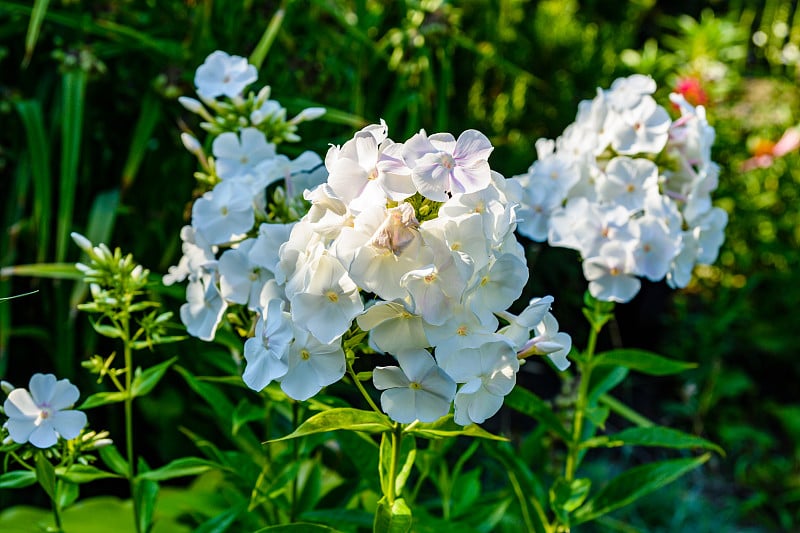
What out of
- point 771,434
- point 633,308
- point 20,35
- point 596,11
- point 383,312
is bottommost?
point 771,434

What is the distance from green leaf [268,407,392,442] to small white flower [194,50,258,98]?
1.70 feet

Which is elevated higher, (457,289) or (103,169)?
(457,289)

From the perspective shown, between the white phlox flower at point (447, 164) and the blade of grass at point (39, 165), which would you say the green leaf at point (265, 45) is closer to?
the blade of grass at point (39, 165)

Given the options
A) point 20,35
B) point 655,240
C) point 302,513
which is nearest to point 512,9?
point 20,35

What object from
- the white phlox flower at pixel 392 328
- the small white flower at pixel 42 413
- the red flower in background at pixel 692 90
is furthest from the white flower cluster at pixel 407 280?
the red flower in background at pixel 692 90

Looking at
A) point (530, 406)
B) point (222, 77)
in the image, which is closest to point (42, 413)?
point (222, 77)

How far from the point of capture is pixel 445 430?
0.89 m

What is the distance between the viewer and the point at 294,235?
812 millimetres

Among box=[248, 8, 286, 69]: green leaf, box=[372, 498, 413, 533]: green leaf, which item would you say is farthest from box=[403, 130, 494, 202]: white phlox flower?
box=[248, 8, 286, 69]: green leaf

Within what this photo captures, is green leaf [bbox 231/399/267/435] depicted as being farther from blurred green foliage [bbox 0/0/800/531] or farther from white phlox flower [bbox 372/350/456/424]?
white phlox flower [bbox 372/350/456/424]

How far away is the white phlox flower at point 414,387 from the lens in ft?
2.53

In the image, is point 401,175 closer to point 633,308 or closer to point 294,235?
point 294,235

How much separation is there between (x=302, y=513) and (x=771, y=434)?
6.41 ft

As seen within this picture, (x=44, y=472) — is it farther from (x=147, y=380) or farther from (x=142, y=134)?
(x=142, y=134)
